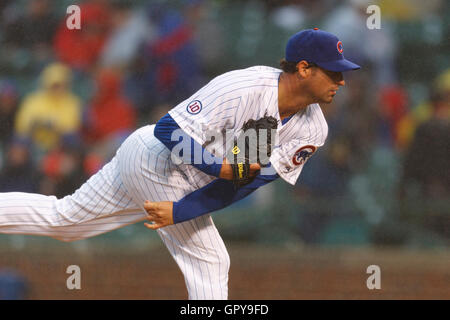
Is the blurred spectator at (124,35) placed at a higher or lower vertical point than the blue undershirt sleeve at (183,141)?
higher

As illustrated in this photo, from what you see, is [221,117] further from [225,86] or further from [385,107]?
[385,107]

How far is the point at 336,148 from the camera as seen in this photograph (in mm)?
4207

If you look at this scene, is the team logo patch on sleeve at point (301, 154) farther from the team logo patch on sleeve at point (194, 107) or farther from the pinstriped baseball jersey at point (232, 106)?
the team logo patch on sleeve at point (194, 107)

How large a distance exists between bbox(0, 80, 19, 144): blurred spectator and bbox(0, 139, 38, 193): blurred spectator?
123 millimetres

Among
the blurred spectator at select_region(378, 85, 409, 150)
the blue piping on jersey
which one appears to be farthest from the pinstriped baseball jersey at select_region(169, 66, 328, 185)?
the blurred spectator at select_region(378, 85, 409, 150)

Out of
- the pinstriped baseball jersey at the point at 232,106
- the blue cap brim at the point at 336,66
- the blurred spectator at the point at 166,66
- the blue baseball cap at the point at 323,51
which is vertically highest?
the blurred spectator at the point at 166,66

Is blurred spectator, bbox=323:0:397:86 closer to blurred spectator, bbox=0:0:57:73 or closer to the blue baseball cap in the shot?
the blue baseball cap

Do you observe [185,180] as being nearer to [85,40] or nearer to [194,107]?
[194,107]

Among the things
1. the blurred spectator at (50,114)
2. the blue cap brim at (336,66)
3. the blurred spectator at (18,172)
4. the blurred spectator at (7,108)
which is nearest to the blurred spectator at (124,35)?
the blurred spectator at (50,114)

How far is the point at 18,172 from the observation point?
448 cm

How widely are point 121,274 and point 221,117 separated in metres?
2.22

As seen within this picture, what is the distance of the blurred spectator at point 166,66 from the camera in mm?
4617

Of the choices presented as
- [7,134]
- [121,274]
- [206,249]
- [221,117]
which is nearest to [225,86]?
[221,117]

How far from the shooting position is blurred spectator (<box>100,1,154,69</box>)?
484 centimetres
